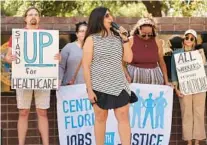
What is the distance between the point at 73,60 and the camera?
23.6 feet


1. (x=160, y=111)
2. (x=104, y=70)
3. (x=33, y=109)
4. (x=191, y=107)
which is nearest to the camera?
(x=104, y=70)

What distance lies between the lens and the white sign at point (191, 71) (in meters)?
7.37

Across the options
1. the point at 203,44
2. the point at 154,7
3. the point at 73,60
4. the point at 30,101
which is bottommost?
the point at 30,101

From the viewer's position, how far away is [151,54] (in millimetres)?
7055

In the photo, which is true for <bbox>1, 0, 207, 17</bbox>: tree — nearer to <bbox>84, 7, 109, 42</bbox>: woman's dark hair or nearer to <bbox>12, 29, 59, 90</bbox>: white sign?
<bbox>12, 29, 59, 90</bbox>: white sign

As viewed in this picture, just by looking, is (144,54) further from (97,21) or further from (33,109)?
(33,109)

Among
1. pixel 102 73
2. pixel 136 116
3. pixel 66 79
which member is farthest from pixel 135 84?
pixel 102 73

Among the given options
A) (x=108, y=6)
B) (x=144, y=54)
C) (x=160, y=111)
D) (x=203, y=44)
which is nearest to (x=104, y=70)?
(x=144, y=54)

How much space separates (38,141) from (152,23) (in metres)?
2.41

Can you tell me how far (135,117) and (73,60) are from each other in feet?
3.70

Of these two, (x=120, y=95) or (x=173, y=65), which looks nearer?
(x=120, y=95)

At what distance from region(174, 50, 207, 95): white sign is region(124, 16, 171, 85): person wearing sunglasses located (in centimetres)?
35

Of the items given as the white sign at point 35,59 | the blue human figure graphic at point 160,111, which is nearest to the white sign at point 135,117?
the blue human figure graphic at point 160,111

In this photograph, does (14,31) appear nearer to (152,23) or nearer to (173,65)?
(152,23)
